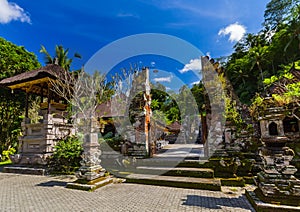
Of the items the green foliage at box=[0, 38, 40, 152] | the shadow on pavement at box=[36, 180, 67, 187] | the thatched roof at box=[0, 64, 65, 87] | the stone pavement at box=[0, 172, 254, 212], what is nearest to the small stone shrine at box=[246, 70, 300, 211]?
the stone pavement at box=[0, 172, 254, 212]

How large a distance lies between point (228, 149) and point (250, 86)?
1999cm

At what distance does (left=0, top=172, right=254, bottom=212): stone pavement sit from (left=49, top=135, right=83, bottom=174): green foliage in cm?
Result: 196

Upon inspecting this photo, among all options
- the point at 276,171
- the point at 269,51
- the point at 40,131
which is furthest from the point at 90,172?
the point at 269,51

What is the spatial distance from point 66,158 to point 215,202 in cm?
655

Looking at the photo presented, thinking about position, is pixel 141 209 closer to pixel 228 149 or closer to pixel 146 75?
pixel 228 149

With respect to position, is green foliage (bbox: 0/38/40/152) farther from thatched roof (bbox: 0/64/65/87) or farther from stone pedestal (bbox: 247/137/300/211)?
stone pedestal (bbox: 247/137/300/211)

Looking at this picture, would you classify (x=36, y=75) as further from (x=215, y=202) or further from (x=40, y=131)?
Answer: (x=215, y=202)

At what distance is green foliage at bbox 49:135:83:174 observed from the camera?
25.2ft

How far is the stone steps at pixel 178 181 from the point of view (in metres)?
5.11

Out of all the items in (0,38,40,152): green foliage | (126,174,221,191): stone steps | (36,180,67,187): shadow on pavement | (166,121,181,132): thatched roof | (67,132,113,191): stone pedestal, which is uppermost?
(0,38,40,152): green foliage

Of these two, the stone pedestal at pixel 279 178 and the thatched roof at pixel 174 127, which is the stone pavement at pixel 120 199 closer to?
the stone pedestal at pixel 279 178

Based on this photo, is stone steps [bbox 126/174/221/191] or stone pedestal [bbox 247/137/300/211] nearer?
stone pedestal [bbox 247/137/300/211]

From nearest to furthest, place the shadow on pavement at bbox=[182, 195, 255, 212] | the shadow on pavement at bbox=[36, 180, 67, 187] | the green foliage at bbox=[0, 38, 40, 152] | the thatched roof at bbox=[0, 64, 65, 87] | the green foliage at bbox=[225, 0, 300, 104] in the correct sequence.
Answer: the shadow on pavement at bbox=[182, 195, 255, 212], the shadow on pavement at bbox=[36, 180, 67, 187], the thatched roof at bbox=[0, 64, 65, 87], the green foliage at bbox=[0, 38, 40, 152], the green foliage at bbox=[225, 0, 300, 104]

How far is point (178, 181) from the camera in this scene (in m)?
5.45
